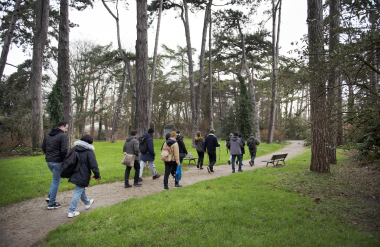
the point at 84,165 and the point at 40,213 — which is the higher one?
the point at 84,165

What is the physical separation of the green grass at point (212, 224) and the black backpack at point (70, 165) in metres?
0.92

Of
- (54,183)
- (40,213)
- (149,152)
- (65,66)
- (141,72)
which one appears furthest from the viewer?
(141,72)

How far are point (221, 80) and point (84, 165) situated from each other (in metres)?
36.9

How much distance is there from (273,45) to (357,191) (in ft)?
64.8

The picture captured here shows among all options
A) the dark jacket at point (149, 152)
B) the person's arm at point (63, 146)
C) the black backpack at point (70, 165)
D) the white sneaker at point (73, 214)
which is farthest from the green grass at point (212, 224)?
the dark jacket at point (149, 152)

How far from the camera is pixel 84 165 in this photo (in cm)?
458

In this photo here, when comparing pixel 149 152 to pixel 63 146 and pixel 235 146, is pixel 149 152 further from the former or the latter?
pixel 235 146

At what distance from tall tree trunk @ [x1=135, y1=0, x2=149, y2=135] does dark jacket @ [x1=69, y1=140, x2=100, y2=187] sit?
15.8 ft

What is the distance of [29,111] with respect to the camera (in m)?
16.1

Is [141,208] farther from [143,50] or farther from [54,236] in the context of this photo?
[143,50]

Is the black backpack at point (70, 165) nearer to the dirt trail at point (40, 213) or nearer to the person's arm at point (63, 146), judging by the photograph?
the person's arm at point (63, 146)

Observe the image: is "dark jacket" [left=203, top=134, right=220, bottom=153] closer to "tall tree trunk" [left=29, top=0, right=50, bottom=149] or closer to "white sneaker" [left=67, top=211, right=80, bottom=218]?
"white sneaker" [left=67, top=211, right=80, bottom=218]

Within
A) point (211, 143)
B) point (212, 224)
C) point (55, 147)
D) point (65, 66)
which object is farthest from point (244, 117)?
point (55, 147)

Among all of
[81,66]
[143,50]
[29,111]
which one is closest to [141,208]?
[143,50]
